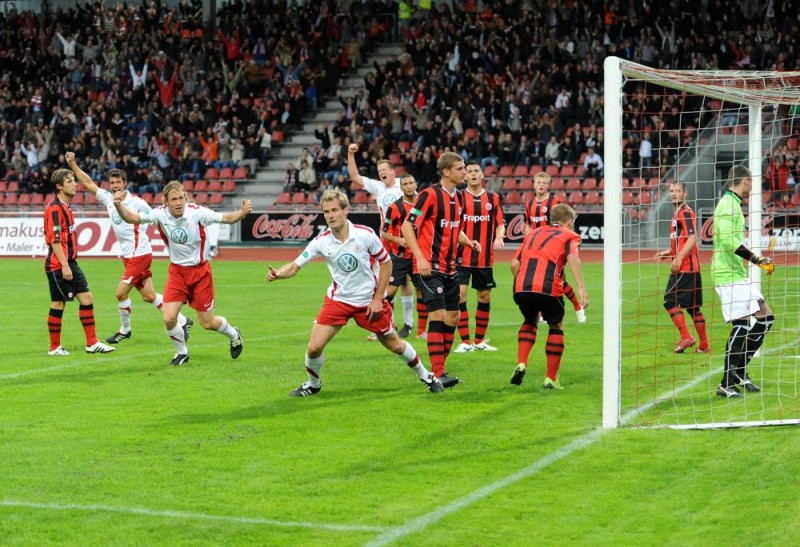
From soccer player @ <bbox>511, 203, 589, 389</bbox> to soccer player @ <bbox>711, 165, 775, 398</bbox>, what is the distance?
4.14 ft

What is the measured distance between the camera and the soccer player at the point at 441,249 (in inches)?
404

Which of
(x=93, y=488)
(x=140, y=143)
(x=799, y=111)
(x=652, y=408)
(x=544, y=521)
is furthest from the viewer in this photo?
(x=140, y=143)

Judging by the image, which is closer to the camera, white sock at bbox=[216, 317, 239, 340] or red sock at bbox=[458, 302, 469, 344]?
white sock at bbox=[216, 317, 239, 340]

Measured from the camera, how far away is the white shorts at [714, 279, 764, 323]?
9359 mm

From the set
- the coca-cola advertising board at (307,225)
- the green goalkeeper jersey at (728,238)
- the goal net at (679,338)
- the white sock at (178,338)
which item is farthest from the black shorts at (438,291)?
the coca-cola advertising board at (307,225)

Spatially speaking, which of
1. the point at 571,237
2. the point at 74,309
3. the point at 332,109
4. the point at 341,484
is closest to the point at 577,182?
the point at 332,109

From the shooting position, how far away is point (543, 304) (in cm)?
1012

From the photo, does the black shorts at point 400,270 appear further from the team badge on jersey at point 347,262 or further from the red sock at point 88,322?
the team badge on jersey at point 347,262

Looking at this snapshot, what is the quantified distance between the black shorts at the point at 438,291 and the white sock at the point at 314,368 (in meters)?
1.18

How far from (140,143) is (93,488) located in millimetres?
33753

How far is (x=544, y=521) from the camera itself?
19.8 ft

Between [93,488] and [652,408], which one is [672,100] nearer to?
[652,408]

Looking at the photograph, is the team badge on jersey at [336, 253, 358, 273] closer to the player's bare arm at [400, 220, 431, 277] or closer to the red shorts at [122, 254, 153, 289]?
the player's bare arm at [400, 220, 431, 277]

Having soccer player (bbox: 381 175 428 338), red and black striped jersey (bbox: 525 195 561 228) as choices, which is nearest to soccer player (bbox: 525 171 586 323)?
red and black striped jersey (bbox: 525 195 561 228)
